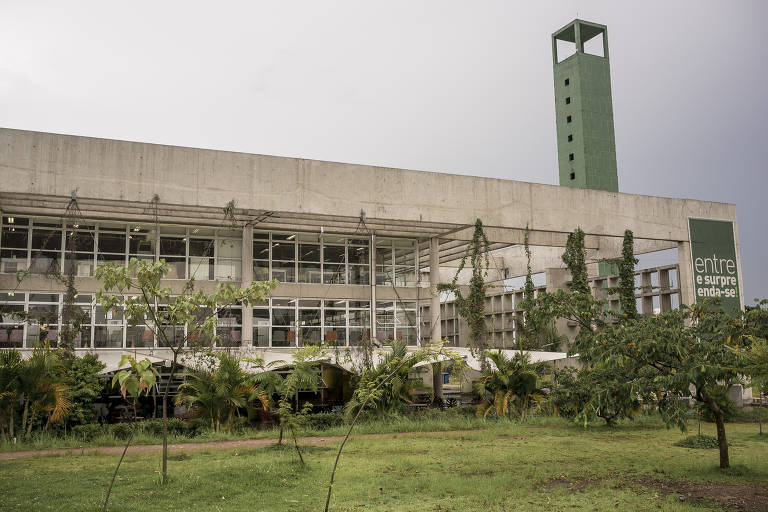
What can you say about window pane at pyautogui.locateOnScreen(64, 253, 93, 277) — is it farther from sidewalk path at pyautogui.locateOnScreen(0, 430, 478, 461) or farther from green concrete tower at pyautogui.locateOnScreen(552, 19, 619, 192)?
green concrete tower at pyautogui.locateOnScreen(552, 19, 619, 192)

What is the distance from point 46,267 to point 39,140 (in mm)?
4337

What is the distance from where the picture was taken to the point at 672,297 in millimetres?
30453

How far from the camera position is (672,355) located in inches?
409

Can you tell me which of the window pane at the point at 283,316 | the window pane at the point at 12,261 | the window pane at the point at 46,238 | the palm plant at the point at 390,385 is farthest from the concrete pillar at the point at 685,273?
the window pane at the point at 12,261

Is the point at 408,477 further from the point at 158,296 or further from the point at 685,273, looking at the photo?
the point at 685,273

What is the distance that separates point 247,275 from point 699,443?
14.7 meters

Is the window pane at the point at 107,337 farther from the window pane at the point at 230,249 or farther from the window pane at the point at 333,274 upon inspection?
the window pane at the point at 333,274

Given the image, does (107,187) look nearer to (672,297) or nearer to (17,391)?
(17,391)

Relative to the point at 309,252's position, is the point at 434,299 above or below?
below

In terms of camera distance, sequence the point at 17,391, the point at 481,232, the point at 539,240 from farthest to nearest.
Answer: the point at 539,240
the point at 481,232
the point at 17,391

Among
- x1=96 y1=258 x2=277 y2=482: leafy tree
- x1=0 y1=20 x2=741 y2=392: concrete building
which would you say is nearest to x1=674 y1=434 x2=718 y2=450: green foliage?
x1=0 y1=20 x2=741 y2=392: concrete building

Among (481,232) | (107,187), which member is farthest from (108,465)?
(481,232)

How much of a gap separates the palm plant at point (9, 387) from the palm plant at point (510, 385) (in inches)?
479

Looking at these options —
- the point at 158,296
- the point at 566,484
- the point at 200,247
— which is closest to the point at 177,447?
the point at 158,296
